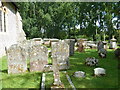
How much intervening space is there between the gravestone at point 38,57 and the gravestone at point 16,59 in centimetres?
44

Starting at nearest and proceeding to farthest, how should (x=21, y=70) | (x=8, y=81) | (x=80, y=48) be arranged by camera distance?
(x=8, y=81) → (x=21, y=70) → (x=80, y=48)

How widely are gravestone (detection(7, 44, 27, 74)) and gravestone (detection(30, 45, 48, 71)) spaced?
1.43 feet

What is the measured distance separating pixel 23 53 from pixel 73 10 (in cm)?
2938

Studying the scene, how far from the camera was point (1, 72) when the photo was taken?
8.39 meters

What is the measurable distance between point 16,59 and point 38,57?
1.11 m

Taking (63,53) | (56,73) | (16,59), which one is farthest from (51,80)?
(63,53)

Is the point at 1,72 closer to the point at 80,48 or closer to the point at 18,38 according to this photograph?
the point at 80,48

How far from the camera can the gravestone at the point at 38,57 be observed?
835cm

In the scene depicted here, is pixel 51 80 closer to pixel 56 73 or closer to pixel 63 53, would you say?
pixel 56 73

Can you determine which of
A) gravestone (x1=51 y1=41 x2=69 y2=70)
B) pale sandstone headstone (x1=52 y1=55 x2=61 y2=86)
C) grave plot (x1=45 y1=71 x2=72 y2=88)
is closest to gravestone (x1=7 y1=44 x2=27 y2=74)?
grave plot (x1=45 y1=71 x2=72 y2=88)

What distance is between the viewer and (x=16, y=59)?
8.04 meters

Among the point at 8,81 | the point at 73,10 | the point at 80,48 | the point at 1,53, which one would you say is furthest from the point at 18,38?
the point at 73,10

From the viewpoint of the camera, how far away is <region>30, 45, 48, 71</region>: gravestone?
8347 millimetres

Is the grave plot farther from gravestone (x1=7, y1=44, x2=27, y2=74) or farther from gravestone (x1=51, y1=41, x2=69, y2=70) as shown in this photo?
gravestone (x1=7, y1=44, x2=27, y2=74)
